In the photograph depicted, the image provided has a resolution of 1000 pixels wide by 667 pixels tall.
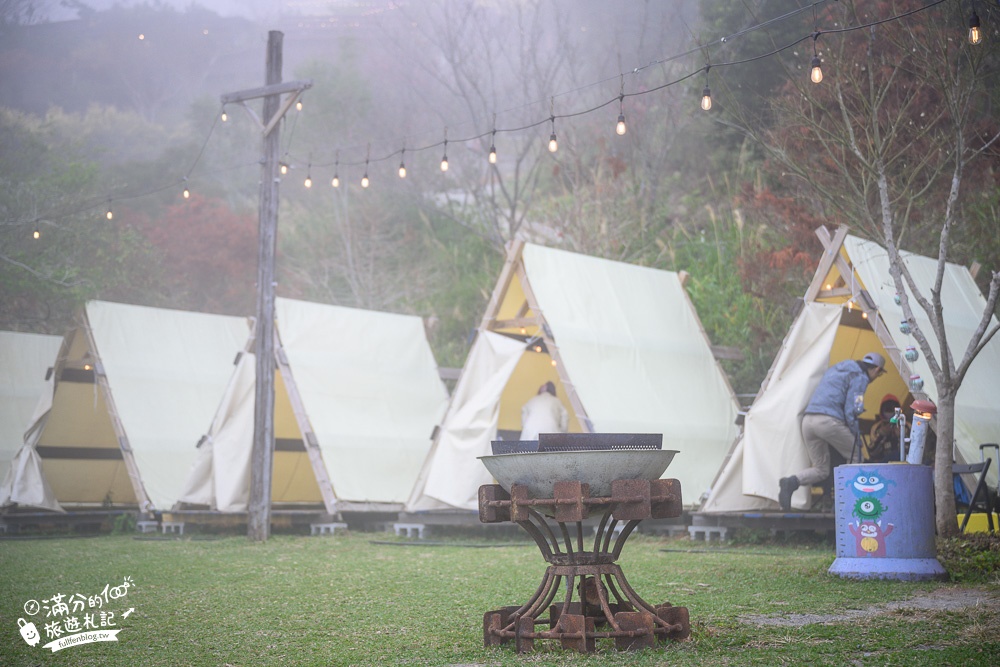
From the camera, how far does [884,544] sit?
238 inches

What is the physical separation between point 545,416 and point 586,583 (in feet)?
21.0

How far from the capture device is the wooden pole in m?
10.6

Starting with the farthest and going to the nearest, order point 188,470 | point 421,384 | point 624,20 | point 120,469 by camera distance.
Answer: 1. point 624,20
2. point 120,469
3. point 421,384
4. point 188,470

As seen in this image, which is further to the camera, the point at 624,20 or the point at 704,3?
the point at 624,20

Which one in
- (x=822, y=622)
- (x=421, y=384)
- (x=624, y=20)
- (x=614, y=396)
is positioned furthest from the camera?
(x=624, y=20)

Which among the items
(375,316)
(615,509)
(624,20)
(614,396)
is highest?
(624,20)

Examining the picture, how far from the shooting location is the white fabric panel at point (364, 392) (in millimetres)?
11516

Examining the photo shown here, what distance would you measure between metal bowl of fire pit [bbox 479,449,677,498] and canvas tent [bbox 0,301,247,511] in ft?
28.7

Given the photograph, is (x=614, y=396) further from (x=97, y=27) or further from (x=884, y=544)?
(x=97, y=27)

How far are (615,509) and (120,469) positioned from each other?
1152cm

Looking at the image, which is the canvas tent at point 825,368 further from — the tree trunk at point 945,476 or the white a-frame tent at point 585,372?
the tree trunk at point 945,476

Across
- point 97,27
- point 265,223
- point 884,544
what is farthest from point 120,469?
point 97,27

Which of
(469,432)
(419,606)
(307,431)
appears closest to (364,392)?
(307,431)

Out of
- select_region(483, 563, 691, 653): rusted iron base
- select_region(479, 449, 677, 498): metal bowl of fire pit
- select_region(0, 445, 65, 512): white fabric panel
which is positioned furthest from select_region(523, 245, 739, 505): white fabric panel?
select_region(0, 445, 65, 512): white fabric panel
